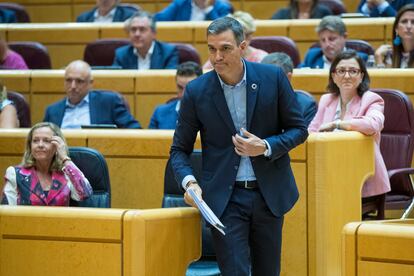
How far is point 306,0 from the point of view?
7.63m

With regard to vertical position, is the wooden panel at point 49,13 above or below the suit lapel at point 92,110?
above

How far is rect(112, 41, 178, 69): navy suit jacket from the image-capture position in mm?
6684

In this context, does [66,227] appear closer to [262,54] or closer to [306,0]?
[262,54]

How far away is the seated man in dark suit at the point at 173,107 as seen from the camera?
563 centimetres

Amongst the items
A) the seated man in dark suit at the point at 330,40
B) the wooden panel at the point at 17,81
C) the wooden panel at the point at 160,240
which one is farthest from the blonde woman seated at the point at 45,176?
the seated man in dark suit at the point at 330,40

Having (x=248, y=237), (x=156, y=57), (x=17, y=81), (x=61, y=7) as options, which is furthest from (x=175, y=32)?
(x=248, y=237)

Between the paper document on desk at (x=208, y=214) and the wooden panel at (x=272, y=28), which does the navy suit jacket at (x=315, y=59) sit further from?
the paper document on desk at (x=208, y=214)

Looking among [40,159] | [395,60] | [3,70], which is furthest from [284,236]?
[3,70]

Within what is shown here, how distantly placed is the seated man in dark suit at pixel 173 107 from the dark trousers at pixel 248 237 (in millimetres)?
2211

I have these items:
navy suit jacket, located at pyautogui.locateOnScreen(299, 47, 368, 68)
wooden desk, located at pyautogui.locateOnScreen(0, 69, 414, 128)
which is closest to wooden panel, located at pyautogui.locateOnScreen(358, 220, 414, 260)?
wooden desk, located at pyautogui.locateOnScreen(0, 69, 414, 128)

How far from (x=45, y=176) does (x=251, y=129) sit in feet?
4.19

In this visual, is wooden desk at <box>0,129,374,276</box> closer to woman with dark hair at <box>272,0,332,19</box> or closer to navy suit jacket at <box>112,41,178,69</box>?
navy suit jacket at <box>112,41,178,69</box>

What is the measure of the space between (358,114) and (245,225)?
1485mm

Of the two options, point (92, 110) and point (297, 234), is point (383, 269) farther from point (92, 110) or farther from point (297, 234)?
point (92, 110)
